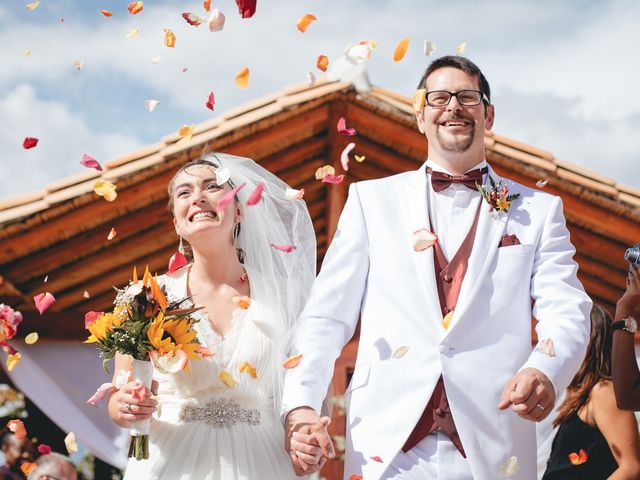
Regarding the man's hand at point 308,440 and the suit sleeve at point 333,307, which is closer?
the man's hand at point 308,440

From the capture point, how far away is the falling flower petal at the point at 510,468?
9.26 feet

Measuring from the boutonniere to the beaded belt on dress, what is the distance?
1337mm

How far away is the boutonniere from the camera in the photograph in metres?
3.12

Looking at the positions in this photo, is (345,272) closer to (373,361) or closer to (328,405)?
(373,361)

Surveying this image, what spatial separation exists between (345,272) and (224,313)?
906 mm

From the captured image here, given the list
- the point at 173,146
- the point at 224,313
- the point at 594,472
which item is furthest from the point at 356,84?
the point at 594,472

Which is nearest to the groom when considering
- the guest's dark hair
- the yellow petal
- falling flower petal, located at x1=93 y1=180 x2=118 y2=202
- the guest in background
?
the guest in background

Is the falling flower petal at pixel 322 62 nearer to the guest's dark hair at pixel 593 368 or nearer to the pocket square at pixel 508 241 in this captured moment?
the pocket square at pixel 508 241

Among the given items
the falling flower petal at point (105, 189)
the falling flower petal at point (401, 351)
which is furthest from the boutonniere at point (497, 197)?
the falling flower petal at point (105, 189)

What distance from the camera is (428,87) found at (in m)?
3.22

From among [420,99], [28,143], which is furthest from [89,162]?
[420,99]

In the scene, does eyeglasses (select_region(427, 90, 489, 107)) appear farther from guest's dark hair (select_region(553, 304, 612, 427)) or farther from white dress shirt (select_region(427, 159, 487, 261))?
guest's dark hair (select_region(553, 304, 612, 427))

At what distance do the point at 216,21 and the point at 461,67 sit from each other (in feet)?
4.05

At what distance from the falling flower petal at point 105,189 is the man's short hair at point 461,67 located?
282 centimetres
